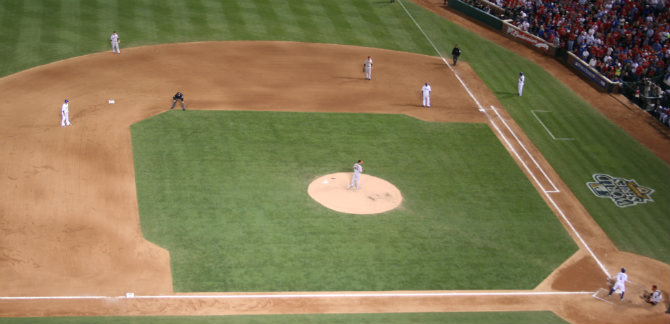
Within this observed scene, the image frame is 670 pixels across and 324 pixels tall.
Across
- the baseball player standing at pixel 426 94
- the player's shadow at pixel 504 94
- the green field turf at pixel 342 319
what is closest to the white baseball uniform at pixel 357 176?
the green field turf at pixel 342 319

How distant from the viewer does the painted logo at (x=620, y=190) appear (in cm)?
3127

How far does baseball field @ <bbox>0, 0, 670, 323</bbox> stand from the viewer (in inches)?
917

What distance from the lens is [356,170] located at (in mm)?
28172

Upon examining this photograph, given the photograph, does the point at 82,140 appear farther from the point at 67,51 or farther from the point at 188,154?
the point at 67,51

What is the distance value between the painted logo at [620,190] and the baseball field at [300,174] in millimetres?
167

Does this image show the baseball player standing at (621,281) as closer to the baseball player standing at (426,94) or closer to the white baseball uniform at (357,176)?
the white baseball uniform at (357,176)

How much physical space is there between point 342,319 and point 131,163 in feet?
43.0

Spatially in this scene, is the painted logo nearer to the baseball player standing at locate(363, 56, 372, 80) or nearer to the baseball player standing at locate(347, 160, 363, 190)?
the baseball player standing at locate(347, 160, 363, 190)

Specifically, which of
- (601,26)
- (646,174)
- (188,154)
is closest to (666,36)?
(601,26)

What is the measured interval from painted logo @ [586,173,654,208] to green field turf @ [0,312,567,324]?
10.3 metres

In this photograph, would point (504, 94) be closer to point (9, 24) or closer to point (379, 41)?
point (379, 41)

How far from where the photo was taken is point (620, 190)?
3206 centimetres

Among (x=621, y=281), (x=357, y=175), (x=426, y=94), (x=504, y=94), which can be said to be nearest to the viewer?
(x=621, y=281)

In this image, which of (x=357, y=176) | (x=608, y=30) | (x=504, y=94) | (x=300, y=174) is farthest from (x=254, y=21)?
(x=608, y=30)
